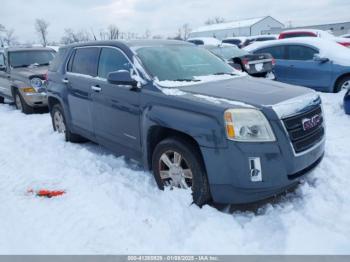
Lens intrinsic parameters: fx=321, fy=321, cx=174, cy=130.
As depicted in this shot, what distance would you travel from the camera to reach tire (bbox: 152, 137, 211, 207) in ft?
10.4

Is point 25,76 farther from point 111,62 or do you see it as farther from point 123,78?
point 123,78

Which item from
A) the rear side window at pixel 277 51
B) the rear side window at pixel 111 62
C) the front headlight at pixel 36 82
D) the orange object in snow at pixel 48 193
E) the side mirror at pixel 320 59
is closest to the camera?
the orange object in snow at pixel 48 193

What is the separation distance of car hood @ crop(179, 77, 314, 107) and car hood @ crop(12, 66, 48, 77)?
6372 mm

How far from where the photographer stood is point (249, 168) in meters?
2.88

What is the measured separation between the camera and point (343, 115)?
6.43 metres

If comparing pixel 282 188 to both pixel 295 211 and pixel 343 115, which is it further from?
pixel 343 115

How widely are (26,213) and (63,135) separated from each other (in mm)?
2869

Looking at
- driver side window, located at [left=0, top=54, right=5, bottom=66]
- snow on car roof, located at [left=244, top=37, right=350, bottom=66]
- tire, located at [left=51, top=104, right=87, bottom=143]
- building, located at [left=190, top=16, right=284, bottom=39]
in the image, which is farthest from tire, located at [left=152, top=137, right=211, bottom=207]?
building, located at [left=190, top=16, right=284, bottom=39]

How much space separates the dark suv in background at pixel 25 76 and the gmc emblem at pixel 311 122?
7.27 metres

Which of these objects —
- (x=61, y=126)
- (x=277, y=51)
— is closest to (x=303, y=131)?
(x=61, y=126)

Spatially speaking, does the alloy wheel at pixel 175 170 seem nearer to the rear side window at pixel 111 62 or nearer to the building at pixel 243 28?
the rear side window at pixel 111 62

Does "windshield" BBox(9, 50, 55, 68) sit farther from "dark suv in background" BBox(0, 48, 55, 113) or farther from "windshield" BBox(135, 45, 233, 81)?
"windshield" BBox(135, 45, 233, 81)

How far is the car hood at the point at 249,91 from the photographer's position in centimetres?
311

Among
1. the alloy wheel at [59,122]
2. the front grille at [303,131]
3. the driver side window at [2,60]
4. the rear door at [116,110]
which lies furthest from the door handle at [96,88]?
the driver side window at [2,60]
